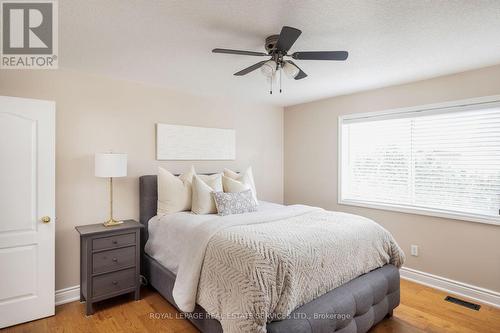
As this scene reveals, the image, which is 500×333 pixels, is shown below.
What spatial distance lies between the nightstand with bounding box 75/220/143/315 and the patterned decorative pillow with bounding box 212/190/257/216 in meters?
0.88

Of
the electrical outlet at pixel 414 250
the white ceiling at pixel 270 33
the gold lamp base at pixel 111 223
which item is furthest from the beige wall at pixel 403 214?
the gold lamp base at pixel 111 223

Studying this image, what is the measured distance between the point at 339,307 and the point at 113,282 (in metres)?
2.14

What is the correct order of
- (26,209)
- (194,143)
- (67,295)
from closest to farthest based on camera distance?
1. (26,209)
2. (67,295)
3. (194,143)

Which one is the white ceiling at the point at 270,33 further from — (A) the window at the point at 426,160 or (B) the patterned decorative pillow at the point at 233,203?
(B) the patterned decorative pillow at the point at 233,203

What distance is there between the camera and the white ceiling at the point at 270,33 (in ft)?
5.85

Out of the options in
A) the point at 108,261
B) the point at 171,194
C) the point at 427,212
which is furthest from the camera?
the point at 427,212

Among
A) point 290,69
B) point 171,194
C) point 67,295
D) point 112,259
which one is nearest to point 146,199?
point 171,194

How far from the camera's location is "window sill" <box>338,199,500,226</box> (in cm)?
290

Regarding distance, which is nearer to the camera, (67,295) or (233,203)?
(67,295)

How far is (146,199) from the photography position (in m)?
3.26

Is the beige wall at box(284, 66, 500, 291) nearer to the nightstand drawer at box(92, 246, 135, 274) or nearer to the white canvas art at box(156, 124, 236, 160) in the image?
the white canvas art at box(156, 124, 236, 160)

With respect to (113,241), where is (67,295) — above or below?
below

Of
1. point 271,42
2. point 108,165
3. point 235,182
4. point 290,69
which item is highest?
point 271,42

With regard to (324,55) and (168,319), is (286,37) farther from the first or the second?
(168,319)
